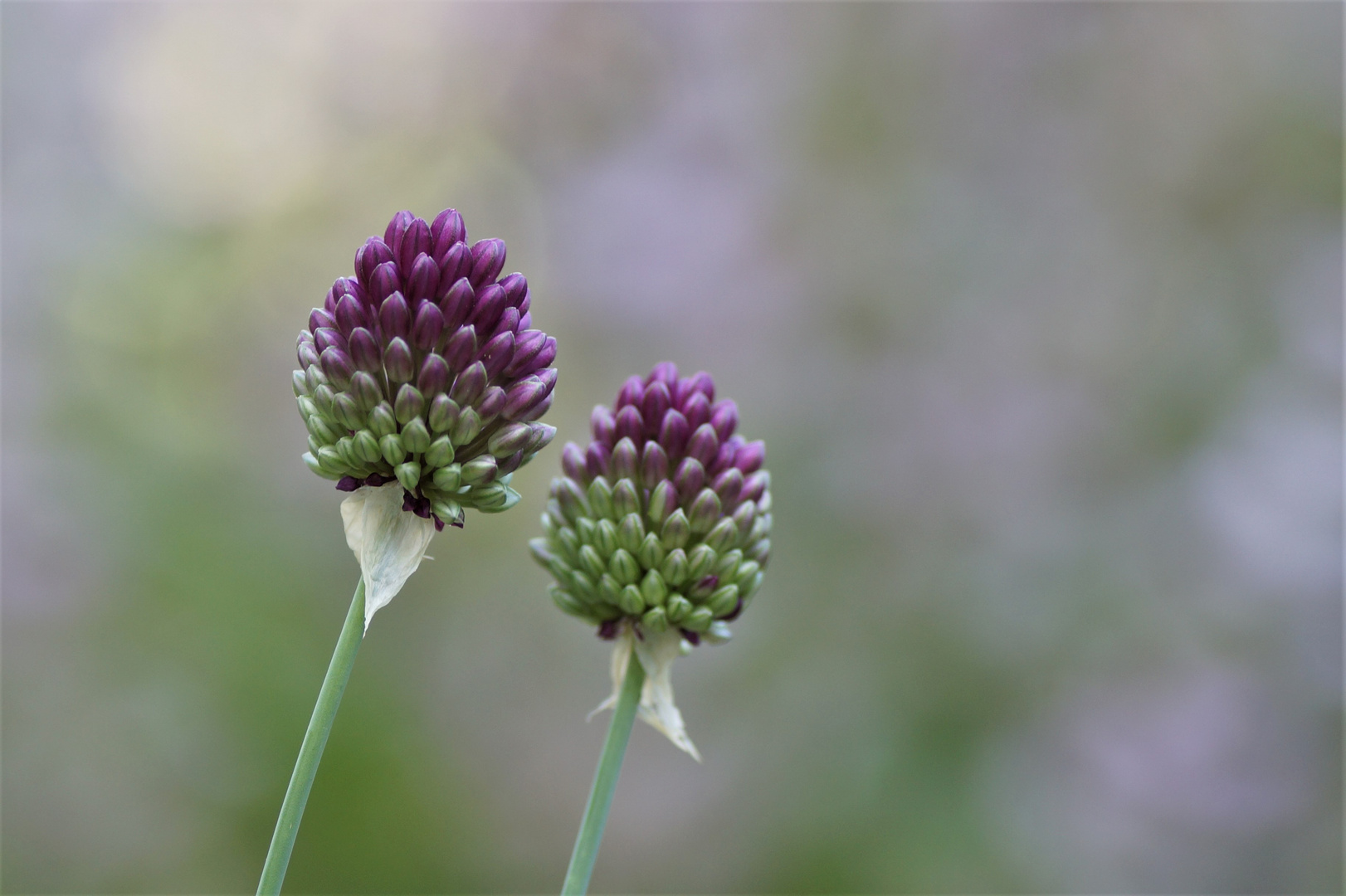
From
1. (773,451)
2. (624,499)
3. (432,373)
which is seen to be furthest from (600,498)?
(773,451)

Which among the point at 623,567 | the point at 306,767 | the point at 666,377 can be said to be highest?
the point at 666,377

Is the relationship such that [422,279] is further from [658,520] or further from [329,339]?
[658,520]

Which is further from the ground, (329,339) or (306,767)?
(329,339)

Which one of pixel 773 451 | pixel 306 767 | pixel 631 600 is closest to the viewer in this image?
pixel 306 767

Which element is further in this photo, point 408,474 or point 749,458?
point 749,458

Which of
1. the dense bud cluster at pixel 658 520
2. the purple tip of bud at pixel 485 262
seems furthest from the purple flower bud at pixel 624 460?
the purple tip of bud at pixel 485 262

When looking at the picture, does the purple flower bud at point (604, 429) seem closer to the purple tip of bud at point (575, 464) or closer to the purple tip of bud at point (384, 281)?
the purple tip of bud at point (575, 464)

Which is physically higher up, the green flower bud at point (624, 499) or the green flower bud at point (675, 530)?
the green flower bud at point (624, 499)

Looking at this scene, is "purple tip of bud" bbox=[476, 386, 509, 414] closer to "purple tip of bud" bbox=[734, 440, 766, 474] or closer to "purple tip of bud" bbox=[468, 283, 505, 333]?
"purple tip of bud" bbox=[468, 283, 505, 333]
